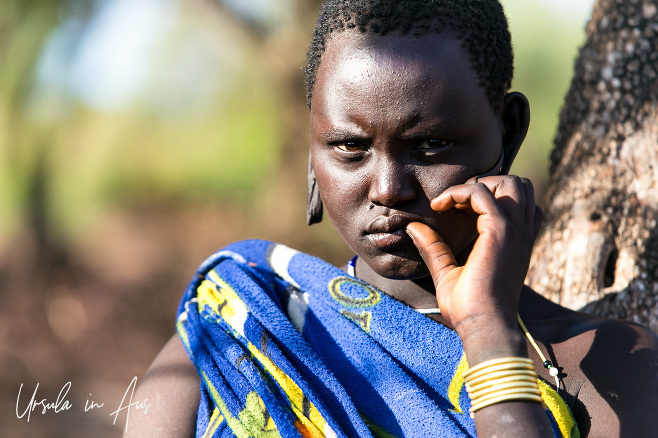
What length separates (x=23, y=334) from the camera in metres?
6.39

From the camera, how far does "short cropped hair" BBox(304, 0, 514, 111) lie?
1607 mm

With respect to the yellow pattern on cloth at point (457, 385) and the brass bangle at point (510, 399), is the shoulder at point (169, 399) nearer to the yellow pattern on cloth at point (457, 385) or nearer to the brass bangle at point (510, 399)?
the yellow pattern on cloth at point (457, 385)

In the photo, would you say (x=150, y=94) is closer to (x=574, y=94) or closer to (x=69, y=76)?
(x=69, y=76)

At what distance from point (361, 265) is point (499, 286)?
63 cm

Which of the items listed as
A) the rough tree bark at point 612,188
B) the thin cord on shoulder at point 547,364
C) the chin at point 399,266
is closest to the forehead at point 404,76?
the chin at point 399,266

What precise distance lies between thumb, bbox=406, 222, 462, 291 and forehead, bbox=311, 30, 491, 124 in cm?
28

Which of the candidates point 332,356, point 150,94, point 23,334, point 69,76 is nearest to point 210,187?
point 150,94

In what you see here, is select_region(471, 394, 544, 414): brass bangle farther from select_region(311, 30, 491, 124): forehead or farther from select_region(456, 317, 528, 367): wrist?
select_region(311, 30, 491, 124): forehead

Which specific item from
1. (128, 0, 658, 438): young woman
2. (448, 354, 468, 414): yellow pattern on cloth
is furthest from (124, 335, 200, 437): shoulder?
(448, 354, 468, 414): yellow pattern on cloth

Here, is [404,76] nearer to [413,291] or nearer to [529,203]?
[529,203]

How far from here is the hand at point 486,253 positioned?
147 centimetres

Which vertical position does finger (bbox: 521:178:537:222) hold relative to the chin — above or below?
above

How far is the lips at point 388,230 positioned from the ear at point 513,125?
1.21 ft

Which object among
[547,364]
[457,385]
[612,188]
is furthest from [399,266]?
[612,188]
